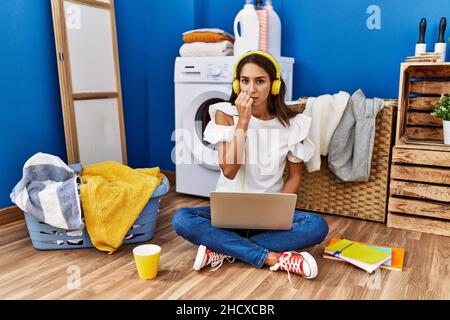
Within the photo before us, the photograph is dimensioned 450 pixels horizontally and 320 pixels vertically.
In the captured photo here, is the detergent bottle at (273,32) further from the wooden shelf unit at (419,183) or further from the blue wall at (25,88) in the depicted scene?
the blue wall at (25,88)

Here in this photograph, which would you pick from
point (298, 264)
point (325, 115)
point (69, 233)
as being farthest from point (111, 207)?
point (325, 115)

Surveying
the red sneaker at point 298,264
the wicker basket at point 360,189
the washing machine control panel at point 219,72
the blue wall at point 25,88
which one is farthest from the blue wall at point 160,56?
the red sneaker at point 298,264

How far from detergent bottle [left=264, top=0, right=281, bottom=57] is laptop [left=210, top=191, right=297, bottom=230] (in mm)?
1264

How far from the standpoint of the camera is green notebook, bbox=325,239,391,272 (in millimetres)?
1577

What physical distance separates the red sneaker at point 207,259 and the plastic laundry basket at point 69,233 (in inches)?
13.9

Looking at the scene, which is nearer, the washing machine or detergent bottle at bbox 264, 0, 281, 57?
the washing machine

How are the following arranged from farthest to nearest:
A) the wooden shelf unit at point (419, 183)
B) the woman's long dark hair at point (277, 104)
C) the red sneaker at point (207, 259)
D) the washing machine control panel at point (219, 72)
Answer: the washing machine control panel at point (219, 72) < the wooden shelf unit at point (419, 183) < the woman's long dark hair at point (277, 104) < the red sneaker at point (207, 259)

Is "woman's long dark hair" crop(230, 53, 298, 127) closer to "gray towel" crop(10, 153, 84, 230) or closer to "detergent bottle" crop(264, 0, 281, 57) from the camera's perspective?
"gray towel" crop(10, 153, 84, 230)

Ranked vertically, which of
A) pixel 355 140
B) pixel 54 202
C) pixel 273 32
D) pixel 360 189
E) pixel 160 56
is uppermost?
pixel 273 32

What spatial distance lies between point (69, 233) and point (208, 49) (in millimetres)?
1244

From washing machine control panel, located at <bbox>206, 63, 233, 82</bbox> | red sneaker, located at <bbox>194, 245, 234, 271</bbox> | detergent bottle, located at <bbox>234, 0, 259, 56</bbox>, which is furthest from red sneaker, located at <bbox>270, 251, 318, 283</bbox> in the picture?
detergent bottle, located at <bbox>234, 0, 259, 56</bbox>

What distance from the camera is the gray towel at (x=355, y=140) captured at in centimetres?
207

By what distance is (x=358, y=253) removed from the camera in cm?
166

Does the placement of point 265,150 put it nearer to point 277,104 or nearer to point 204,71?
point 277,104
